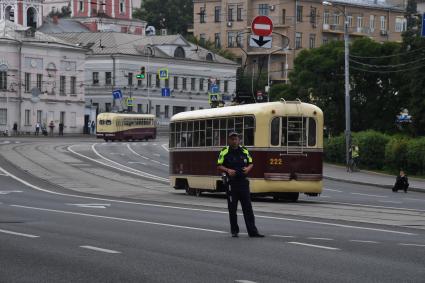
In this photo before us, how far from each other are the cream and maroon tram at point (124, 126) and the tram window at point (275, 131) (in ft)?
216

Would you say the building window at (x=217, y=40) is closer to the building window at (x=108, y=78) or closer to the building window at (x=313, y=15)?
the building window at (x=313, y=15)

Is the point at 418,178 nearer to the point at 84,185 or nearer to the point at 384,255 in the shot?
the point at 84,185

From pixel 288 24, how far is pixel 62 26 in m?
30.4

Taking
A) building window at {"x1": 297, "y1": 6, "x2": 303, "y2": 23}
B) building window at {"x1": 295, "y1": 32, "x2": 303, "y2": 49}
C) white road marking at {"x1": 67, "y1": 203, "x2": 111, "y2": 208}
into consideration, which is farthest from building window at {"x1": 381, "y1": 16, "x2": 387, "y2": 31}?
white road marking at {"x1": 67, "y1": 203, "x2": 111, "y2": 208}

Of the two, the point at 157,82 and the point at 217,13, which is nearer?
the point at 157,82

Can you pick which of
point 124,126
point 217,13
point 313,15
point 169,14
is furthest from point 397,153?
point 169,14

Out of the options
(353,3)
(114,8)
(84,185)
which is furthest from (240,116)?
(114,8)

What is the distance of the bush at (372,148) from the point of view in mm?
62531

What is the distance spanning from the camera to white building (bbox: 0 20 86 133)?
355 feet

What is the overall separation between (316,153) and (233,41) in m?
105

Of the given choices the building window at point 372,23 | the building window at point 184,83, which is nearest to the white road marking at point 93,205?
the building window at point 184,83

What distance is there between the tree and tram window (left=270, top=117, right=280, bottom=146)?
12886 centimetres

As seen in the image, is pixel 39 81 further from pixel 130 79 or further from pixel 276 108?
pixel 276 108

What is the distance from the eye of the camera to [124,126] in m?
99.2
